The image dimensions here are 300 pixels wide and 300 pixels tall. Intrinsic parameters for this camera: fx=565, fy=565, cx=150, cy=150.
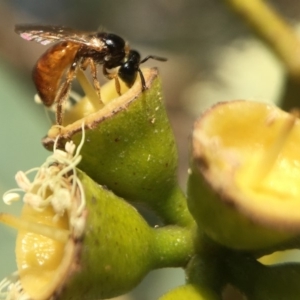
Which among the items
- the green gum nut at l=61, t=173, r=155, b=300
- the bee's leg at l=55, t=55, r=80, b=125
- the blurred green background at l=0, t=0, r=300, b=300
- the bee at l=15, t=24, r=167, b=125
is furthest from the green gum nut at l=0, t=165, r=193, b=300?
the blurred green background at l=0, t=0, r=300, b=300

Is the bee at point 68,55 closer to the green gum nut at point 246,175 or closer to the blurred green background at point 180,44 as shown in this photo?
the green gum nut at point 246,175

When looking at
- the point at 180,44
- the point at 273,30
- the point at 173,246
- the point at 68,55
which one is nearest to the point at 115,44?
the point at 68,55

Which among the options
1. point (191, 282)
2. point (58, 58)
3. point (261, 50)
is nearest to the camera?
point (191, 282)

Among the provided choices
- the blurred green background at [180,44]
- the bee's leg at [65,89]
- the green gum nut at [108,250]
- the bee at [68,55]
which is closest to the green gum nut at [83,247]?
the green gum nut at [108,250]

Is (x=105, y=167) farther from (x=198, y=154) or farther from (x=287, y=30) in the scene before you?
(x=287, y=30)

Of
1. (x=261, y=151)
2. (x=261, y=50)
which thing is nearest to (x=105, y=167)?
(x=261, y=151)

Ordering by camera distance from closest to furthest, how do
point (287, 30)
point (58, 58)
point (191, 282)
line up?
point (191, 282), point (287, 30), point (58, 58)
